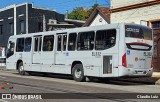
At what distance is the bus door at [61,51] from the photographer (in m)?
21.3

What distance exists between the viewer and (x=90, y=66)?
19453mm

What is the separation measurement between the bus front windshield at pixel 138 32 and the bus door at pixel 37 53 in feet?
25.0

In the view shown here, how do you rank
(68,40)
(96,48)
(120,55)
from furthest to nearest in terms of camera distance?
(68,40) → (96,48) → (120,55)

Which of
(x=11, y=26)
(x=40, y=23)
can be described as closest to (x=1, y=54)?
(x=11, y=26)

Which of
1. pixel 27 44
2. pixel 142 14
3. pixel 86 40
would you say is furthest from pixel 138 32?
pixel 27 44

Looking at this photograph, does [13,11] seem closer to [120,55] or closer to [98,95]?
[120,55]

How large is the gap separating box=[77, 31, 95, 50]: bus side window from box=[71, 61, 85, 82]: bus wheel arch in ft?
3.25

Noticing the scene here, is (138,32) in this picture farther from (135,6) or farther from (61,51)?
(135,6)

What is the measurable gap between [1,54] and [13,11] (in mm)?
6335

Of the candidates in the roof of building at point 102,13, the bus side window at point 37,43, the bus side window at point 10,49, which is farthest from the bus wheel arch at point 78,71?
the roof of building at point 102,13

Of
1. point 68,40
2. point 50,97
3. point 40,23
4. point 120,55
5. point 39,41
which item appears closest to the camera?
point 50,97

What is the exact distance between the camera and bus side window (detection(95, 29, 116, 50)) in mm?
18141

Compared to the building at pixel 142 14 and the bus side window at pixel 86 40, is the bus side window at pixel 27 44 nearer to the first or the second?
the bus side window at pixel 86 40

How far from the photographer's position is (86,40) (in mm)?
19750
